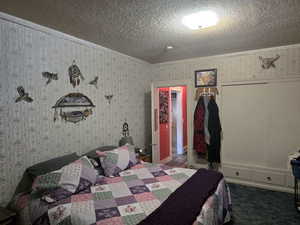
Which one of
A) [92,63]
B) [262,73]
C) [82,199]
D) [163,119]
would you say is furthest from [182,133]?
[82,199]

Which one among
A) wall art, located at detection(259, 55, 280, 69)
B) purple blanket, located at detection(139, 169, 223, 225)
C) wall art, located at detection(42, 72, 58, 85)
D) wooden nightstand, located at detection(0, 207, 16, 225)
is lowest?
wooden nightstand, located at detection(0, 207, 16, 225)

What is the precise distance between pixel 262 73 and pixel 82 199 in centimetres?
334

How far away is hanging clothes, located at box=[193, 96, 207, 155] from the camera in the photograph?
359 cm

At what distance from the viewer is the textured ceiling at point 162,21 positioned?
1678 mm

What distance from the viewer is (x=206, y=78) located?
3574 millimetres

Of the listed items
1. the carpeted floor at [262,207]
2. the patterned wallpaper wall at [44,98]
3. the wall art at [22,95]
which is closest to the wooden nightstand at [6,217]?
the patterned wallpaper wall at [44,98]

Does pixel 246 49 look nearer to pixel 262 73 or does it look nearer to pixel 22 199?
pixel 262 73

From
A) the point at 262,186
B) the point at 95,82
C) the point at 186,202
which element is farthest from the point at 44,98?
the point at 262,186

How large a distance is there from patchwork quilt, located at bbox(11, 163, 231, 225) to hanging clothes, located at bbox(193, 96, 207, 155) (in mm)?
1434

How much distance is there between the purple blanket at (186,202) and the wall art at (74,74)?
193 centimetres

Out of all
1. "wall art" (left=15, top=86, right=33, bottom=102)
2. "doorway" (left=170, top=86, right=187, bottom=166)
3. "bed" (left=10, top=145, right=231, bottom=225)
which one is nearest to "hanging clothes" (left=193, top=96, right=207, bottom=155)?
"bed" (left=10, top=145, right=231, bottom=225)

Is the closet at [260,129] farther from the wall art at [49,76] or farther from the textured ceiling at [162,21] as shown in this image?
the wall art at [49,76]

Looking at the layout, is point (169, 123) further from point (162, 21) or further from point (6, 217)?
point (6, 217)

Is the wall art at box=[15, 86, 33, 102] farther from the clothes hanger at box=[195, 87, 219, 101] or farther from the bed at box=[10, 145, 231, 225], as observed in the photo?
the clothes hanger at box=[195, 87, 219, 101]
